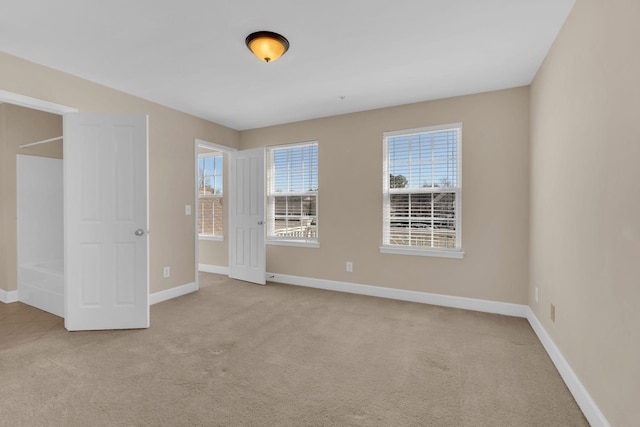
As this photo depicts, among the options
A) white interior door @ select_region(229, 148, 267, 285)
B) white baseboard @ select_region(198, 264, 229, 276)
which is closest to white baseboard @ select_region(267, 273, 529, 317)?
white interior door @ select_region(229, 148, 267, 285)

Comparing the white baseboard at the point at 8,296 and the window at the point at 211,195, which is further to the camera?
the window at the point at 211,195

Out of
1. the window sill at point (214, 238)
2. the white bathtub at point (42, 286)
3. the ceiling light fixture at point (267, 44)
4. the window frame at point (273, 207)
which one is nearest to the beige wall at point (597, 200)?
the ceiling light fixture at point (267, 44)

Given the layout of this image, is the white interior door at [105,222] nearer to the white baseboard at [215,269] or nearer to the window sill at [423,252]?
the white baseboard at [215,269]

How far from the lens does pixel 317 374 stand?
7.16 ft

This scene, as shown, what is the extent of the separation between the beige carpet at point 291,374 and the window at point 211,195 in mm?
2384

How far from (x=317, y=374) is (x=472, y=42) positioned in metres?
2.84

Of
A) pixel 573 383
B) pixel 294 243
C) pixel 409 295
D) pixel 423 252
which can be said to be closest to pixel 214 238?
pixel 294 243

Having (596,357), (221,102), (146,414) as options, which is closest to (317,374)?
(146,414)

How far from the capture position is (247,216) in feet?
15.7

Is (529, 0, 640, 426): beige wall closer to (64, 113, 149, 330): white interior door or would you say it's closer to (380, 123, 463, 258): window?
(380, 123, 463, 258): window

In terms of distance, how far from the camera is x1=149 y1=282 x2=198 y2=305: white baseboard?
3.80 m

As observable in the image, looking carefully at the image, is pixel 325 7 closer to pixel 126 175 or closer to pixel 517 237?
pixel 126 175

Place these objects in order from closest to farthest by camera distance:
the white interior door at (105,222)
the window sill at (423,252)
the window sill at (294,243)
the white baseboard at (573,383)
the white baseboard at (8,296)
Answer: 1. the white baseboard at (573,383)
2. the white interior door at (105,222)
3. the window sill at (423,252)
4. the white baseboard at (8,296)
5. the window sill at (294,243)

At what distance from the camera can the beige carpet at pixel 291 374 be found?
5.74ft
